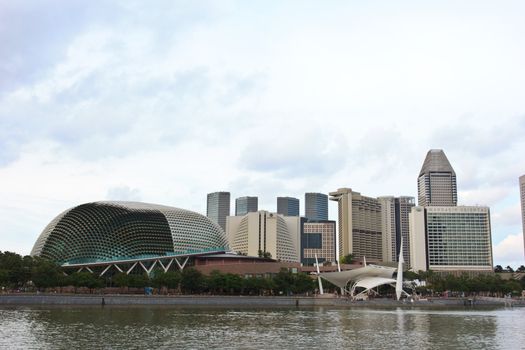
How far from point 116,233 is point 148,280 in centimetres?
3474

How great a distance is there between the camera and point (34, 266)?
3942 inches

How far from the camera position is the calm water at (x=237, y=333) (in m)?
41.1

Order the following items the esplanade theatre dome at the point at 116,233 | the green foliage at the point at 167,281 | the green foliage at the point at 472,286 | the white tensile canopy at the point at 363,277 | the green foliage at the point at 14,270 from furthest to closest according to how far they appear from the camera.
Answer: the esplanade theatre dome at the point at 116,233
the green foliage at the point at 472,286
the white tensile canopy at the point at 363,277
the green foliage at the point at 167,281
the green foliage at the point at 14,270

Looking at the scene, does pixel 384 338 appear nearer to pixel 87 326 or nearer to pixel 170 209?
pixel 87 326

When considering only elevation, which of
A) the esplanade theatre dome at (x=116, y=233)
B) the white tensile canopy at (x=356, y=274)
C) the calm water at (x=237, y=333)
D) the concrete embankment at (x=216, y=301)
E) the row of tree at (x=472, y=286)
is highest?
the esplanade theatre dome at (x=116, y=233)

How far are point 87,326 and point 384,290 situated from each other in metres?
103

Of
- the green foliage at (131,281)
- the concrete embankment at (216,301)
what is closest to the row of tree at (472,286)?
Result: the concrete embankment at (216,301)

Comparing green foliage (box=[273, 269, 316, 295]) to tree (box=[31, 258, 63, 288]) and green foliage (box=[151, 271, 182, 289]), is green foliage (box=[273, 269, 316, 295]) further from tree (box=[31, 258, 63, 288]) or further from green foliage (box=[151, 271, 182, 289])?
tree (box=[31, 258, 63, 288])

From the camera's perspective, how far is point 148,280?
108m

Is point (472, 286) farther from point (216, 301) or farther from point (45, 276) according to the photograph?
point (45, 276)

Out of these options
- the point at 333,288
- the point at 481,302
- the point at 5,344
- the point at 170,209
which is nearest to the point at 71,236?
the point at 170,209

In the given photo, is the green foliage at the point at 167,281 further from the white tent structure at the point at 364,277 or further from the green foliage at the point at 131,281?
the white tent structure at the point at 364,277

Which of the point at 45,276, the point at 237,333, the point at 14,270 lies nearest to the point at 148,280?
the point at 45,276

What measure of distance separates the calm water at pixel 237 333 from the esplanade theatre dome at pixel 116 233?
72570 millimetres
